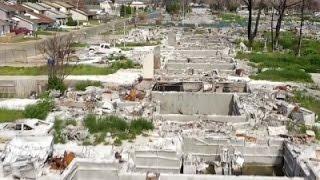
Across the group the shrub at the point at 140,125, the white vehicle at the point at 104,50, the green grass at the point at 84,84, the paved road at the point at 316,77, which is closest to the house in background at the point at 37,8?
the white vehicle at the point at 104,50

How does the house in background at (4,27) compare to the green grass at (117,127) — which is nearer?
the green grass at (117,127)

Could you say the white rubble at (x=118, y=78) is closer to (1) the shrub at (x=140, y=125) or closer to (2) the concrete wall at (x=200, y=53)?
(2) the concrete wall at (x=200, y=53)

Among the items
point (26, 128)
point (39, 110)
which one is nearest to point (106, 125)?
point (26, 128)

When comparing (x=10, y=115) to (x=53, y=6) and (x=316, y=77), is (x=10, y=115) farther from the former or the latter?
(x=53, y=6)

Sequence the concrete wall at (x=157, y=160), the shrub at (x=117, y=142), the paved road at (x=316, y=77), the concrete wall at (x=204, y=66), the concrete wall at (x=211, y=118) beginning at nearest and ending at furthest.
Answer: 1. the concrete wall at (x=157, y=160)
2. the shrub at (x=117, y=142)
3. the concrete wall at (x=211, y=118)
4. the paved road at (x=316, y=77)
5. the concrete wall at (x=204, y=66)

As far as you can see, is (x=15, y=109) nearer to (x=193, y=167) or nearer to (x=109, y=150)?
(x=109, y=150)

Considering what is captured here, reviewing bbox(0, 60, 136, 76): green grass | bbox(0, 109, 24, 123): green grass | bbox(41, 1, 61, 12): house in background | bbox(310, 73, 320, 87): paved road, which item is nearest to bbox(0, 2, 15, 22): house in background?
bbox(41, 1, 61, 12): house in background

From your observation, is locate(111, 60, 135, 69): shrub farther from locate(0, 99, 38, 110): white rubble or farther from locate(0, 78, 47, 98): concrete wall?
locate(0, 99, 38, 110): white rubble
